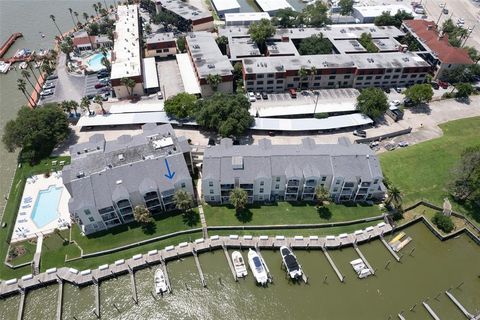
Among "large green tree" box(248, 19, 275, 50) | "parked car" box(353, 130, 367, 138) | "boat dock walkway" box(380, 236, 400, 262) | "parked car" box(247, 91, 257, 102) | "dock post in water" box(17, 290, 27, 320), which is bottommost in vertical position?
"dock post in water" box(17, 290, 27, 320)

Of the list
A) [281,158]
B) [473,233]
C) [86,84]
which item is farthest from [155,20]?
[473,233]

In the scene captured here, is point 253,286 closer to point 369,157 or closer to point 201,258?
point 201,258

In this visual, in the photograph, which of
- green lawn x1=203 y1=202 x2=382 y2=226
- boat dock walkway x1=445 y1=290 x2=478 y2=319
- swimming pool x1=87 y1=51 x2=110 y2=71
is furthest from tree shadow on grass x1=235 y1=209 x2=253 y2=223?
swimming pool x1=87 y1=51 x2=110 y2=71

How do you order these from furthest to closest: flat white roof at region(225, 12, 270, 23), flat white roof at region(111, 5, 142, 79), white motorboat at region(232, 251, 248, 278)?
flat white roof at region(225, 12, 270, 23) < flat white roof at region(111, 5, 142, 79) < white motorboat at region(232, 251, 248, 278)

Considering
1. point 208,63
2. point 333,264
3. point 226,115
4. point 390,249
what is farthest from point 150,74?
point 390,249

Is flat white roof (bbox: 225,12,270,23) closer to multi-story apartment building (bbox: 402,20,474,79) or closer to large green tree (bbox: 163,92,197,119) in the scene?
multi-story apartment building (bbox: 402,20,474,79)

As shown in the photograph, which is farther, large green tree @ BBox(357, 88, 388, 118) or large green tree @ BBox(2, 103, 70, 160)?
large green tree @ BBox(357, 88, 388, 118)

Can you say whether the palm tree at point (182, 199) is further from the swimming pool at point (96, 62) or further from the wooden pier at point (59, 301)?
the swimming pool at point (96, 62)

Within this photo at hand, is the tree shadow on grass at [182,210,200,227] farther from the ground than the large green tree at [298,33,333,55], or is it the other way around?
the large green tree at [298,33,333,55]

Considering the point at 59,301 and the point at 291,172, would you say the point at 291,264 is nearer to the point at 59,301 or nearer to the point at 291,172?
the point at 291,172
